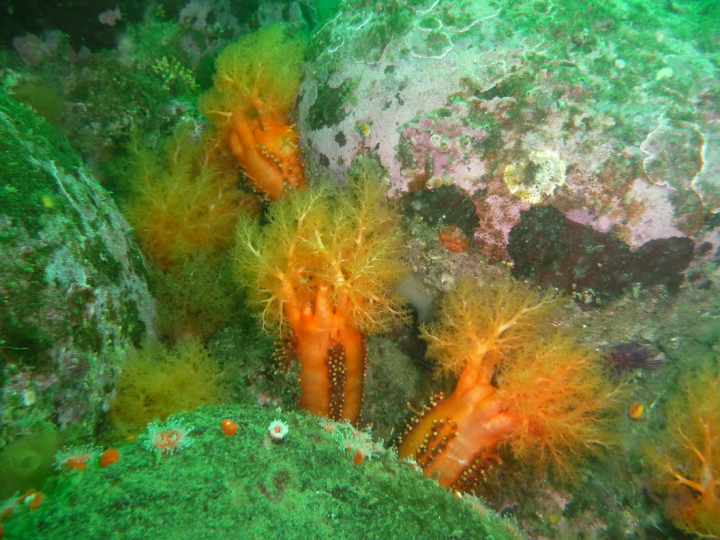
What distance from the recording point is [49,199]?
267 centimetres

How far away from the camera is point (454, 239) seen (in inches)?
137

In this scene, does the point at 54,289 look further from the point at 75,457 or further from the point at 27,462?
the point at 75,457

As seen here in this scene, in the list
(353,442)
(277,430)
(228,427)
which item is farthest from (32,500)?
(353,442)

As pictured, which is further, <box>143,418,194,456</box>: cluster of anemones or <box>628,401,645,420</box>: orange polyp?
<box>628,401,645,420</box>: orange polyp

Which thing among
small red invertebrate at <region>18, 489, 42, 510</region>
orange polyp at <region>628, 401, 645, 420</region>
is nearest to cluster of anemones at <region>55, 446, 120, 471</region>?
small red invertebrate at <region>18, 489, 42, 510</region>

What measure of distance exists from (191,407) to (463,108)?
11.3 ft

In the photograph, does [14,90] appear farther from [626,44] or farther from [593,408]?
[593,408]

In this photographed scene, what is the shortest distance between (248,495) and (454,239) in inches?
101

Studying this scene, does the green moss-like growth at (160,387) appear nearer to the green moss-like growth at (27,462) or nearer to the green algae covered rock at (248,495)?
the green moss-like growth at (27,462)

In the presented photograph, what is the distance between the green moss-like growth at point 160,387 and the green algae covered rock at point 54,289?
14 centimetres

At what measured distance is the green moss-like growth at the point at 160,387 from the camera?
2799 mm

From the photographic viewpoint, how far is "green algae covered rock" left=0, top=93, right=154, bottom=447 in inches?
86.4

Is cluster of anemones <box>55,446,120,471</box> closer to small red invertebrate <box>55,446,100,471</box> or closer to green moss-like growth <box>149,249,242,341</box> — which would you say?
small red invertebrate <box>55,446,100,471</box>

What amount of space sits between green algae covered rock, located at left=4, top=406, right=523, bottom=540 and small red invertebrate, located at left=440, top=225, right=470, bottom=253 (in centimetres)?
189
